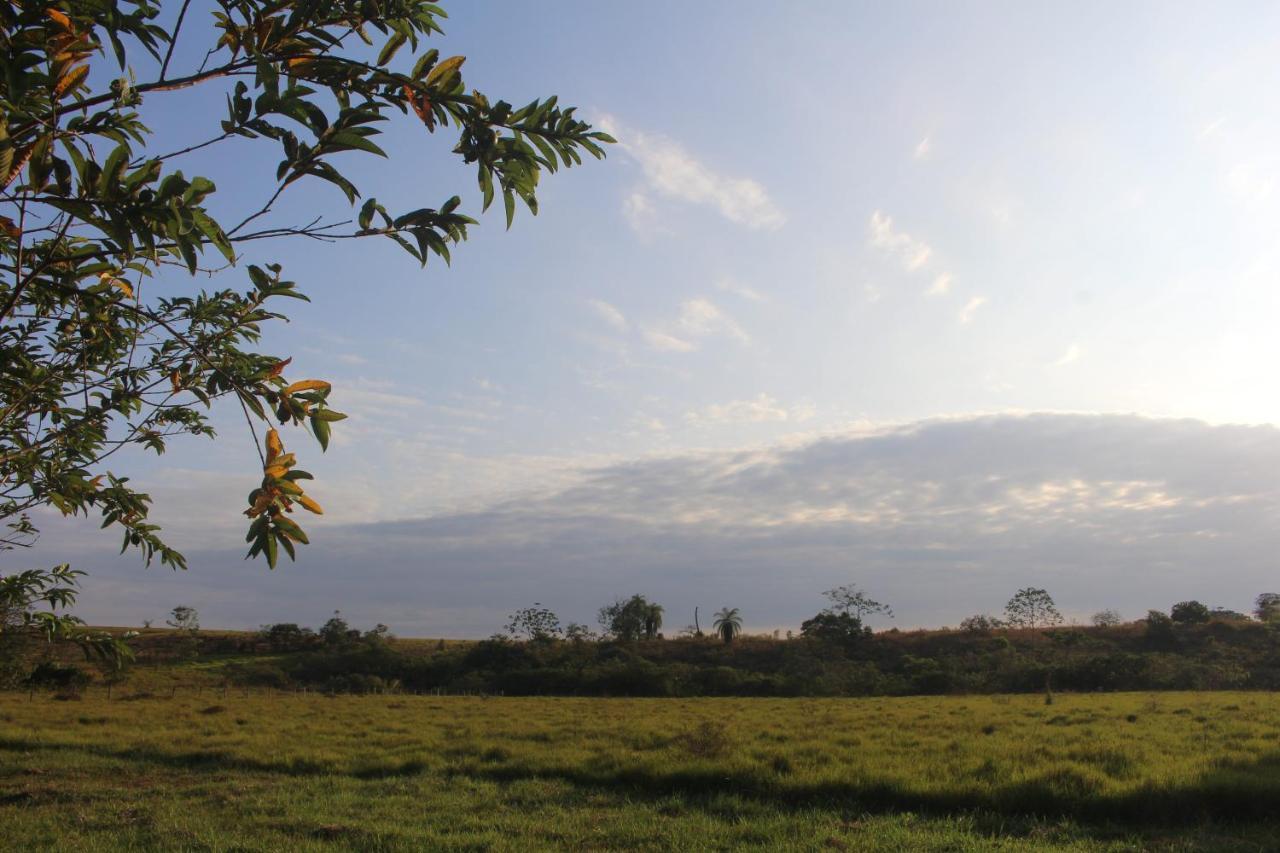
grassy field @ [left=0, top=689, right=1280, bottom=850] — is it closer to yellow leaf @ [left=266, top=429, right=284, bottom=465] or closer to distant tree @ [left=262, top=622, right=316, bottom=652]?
yellow leaf @ [left=266, top=429, right=284, bottom=465]

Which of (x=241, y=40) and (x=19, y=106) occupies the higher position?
(x=241, y=40)

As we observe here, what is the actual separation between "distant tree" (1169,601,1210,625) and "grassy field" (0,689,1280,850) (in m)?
40.6

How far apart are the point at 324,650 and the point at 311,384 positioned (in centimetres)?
6537

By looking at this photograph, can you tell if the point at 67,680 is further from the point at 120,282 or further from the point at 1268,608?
the point at 1268,608

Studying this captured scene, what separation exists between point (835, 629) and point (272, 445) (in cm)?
6544

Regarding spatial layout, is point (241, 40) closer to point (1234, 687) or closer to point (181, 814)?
point (181, 814)

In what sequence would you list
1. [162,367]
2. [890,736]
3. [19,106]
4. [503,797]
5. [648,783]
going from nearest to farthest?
[19,106] → [162,367] → [503,797] → [648,783] → [890,736]

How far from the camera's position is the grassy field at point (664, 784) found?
384 inches

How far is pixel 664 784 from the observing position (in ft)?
44.4

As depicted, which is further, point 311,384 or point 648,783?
point 648,783

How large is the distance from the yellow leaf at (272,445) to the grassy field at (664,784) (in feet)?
27.8

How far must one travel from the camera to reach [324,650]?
6066cm

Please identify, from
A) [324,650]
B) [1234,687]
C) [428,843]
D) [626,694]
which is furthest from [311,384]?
[324,650]

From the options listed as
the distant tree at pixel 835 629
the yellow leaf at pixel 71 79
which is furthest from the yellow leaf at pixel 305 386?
the distant tree at pixel 835 629
